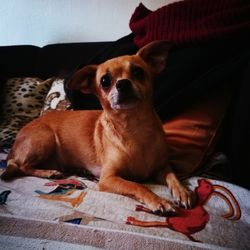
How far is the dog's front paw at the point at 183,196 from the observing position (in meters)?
0.87

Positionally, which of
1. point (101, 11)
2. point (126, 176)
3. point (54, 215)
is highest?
point (101, 11)

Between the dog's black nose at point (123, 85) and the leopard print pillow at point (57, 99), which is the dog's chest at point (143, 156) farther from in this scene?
the leopard print pillow at point (57, 99)

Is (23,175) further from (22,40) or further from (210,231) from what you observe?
(22,40)

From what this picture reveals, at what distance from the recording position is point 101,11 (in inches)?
85.2

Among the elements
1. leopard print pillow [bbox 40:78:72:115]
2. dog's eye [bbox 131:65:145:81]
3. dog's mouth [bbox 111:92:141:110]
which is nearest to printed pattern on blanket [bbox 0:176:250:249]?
dog's mouth [bbox 111:92:141:110]

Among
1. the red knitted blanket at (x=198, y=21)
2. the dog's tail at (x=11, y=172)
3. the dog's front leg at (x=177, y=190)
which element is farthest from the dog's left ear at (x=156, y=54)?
the dog's tail at (x=11, y=172)

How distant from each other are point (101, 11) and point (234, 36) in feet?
4.15

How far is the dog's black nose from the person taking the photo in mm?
1023

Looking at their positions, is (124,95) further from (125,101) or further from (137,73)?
(137,73)

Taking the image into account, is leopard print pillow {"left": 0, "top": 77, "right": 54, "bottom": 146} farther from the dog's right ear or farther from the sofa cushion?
the sofa cushion

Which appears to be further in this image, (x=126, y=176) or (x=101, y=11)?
(x=101, y=11)

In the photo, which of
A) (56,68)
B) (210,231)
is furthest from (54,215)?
(56,68)

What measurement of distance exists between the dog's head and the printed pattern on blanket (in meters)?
0.32

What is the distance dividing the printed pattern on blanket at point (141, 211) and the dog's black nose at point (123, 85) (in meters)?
0.36
